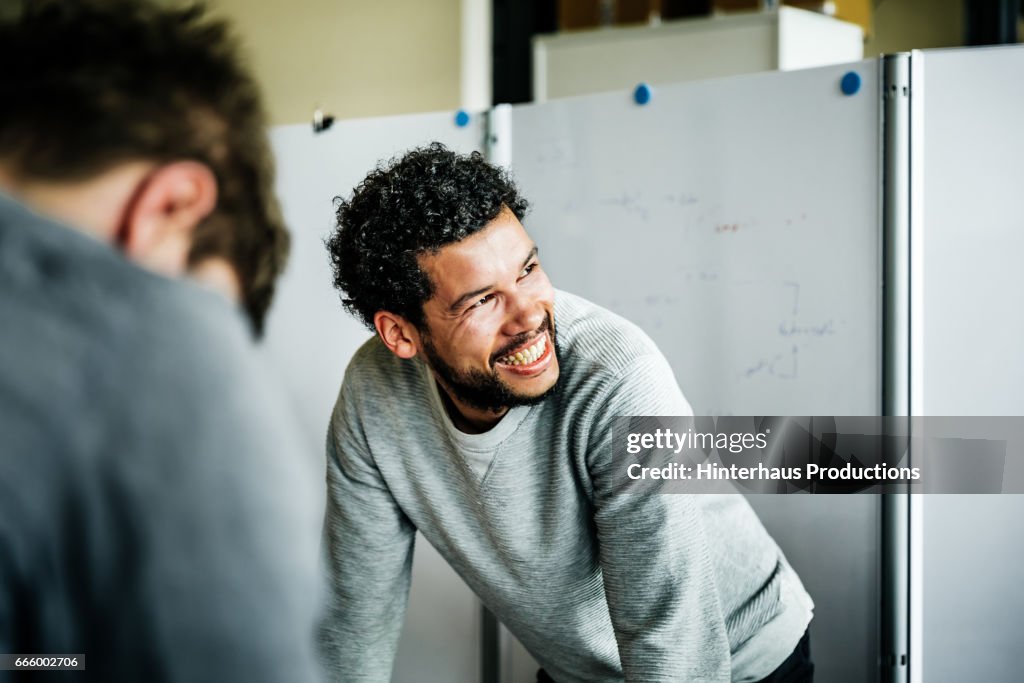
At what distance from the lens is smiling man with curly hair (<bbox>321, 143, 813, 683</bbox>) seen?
2.43 ft

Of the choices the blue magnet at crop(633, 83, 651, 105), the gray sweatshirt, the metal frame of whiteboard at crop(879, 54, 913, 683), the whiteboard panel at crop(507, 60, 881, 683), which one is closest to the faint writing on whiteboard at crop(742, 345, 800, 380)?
the whiteboard panel at crop(507, 60, 881, 683)

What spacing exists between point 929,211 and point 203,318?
1.09 meters

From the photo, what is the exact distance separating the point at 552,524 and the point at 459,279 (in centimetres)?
26

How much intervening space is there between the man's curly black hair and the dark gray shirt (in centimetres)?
53

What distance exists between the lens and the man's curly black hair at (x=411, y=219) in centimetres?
79

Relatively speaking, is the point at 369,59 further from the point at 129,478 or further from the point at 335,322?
the point at 129,478

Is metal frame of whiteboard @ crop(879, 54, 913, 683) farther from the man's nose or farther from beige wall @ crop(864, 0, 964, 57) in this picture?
beige wall @ crop(864, 0, 964, 57)

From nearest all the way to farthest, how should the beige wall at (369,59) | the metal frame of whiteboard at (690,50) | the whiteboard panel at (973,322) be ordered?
the whiteboard panel at (973,322), the beige wall at (369,59), the metal frame of whiteboard at (690,50)

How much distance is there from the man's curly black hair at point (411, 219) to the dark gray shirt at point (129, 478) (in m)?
0.53

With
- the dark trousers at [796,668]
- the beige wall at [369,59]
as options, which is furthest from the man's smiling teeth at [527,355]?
the beige wall at [369,59]

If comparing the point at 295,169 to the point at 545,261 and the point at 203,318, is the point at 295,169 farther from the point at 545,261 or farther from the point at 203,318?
the point at 203,318

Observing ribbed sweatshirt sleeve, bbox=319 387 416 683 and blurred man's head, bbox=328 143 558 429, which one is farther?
ribbed sweatshirt sleeve, bbox=319 387 416 683

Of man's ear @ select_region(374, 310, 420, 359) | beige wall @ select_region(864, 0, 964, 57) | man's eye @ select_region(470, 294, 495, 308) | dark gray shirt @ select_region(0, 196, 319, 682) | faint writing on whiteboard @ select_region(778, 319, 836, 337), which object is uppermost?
beige wall @ select_region(864, 0, 964, 57)

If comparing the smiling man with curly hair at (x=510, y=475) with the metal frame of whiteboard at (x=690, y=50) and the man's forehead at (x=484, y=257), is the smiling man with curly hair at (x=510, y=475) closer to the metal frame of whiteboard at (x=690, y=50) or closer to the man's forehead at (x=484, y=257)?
the man's forehead at (x=484, y=257)
